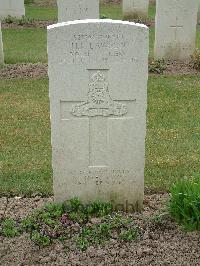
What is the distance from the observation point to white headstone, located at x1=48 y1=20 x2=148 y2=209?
3.78m

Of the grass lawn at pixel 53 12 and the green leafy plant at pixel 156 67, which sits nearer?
the green leafy plant at pixel 156 67

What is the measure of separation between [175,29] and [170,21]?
0.19 meters

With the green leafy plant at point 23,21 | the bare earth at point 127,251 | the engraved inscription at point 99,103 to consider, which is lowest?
the bare earth at point 127,251

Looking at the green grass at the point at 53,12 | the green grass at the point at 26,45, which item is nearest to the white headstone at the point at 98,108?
the green grass at the point at 26,45

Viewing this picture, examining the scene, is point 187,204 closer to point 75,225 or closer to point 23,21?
point 75,225

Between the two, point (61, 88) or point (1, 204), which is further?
point (1, 204)

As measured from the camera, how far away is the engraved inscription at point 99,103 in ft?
12.7

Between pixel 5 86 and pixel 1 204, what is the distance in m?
4.23

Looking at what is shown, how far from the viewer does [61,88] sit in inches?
152

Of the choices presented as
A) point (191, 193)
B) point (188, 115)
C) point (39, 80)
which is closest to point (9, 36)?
point (39, 80)

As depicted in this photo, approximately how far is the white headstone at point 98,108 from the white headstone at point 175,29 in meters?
5.97

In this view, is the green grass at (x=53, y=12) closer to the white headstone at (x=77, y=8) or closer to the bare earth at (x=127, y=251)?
the white headstone at (x=77, y=8)

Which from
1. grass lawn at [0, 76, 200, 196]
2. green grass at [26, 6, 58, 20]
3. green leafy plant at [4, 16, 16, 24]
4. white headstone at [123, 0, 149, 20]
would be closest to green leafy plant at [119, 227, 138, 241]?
grass lawn at [0, 76, 200, 196]

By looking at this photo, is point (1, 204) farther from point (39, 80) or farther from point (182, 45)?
point (182, 45)
